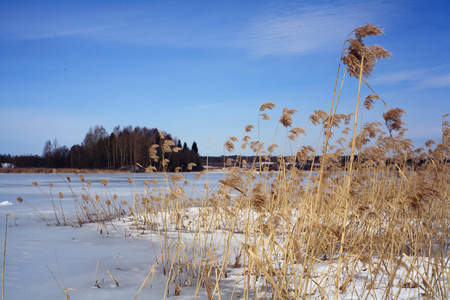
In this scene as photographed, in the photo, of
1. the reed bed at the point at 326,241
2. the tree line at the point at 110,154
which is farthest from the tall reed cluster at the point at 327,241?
the tree line at the point at 110,154

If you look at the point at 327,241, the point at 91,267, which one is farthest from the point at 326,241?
the point at 91,267

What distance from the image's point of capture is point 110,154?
45.7 meters

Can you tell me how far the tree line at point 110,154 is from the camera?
133 feet

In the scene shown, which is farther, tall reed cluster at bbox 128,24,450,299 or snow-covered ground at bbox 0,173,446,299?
snow-covered ground at bbox 0,173,446,299

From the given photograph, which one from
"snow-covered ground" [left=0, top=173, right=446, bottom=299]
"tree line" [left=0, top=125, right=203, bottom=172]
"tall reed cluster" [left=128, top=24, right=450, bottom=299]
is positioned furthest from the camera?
"tree line" [left=0, top=125, right=203, bottom=172]

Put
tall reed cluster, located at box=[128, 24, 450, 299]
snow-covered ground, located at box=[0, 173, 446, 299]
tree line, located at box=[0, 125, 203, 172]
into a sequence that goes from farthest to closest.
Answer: tree line, located at box=[0, 125, 203, 172]
snow-covered ground, located at box=[0, 173, 446, 299]
tall reed cluster, located at box=[128, 24, 450, 299]

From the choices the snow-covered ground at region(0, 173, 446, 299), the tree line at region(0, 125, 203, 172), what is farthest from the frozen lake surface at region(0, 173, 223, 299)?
the tree line at region(0, 125, 203, 172)

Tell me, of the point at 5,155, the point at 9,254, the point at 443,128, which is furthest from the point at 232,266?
the point at 5,155

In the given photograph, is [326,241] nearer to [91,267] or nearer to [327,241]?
[327,241]

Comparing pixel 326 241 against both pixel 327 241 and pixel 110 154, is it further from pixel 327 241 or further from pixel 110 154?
pixel 110 154

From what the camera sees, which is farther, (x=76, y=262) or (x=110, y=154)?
(x=110, y=154)

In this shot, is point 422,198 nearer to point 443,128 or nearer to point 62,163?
point 443,128

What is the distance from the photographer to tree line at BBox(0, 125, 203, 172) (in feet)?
133

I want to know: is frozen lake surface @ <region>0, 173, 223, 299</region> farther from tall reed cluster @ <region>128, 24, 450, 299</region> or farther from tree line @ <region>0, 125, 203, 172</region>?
tree line @ <region>0, 125, 203, 172</region>
